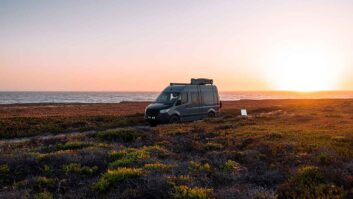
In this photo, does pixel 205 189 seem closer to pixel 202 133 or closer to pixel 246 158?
pixel 246 158

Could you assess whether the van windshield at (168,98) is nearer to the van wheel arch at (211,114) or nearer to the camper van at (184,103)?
the camper van at (184,103)

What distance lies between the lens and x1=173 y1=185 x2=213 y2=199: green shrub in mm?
7248

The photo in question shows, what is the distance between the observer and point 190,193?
732cm

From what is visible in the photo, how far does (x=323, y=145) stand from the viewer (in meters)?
13.5

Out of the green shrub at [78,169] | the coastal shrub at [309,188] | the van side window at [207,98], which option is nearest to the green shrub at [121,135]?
the green shrub at [78,169]

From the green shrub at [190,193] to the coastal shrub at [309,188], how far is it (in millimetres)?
1785

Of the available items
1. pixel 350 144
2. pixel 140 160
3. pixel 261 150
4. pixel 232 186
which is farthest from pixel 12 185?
pixel 350 144

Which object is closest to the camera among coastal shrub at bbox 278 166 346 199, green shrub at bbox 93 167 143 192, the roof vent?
coastal shrub at bbox 278 166 346 199

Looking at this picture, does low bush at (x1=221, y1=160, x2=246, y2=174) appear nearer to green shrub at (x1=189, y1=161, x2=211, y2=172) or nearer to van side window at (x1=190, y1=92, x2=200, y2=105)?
green shrub at (x1=189, y1=161, x2=211, y2=172)

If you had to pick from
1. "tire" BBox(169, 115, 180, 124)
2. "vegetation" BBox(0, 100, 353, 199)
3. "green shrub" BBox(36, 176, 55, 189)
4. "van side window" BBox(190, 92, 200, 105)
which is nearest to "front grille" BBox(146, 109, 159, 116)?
"tire" BBox(169, 115, 180, 124)

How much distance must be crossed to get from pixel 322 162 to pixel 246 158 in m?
2.38

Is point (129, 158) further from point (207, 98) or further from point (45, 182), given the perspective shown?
point (207, 98)

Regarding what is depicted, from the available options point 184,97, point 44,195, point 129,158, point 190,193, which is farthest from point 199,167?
point 184,97

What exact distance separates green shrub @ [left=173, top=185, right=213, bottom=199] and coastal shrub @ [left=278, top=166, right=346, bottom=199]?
1.79 m
